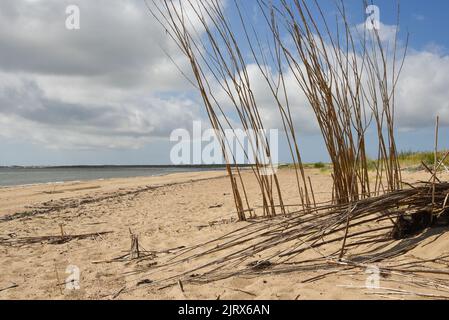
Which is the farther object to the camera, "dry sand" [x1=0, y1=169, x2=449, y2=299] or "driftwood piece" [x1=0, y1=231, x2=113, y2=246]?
"driftwood piece" [x1=0, y1=231, x2=113, y2=246]

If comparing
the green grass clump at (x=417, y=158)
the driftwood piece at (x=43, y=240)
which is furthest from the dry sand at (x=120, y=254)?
the green grass clump at (x=417, y=158)

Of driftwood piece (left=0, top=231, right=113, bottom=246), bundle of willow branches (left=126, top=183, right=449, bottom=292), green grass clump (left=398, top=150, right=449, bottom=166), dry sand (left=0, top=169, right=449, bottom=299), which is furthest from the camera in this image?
green grass clump (left=398, top=150, right=449, bottom=166)

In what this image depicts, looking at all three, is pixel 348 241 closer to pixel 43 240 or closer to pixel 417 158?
pixel 43 240

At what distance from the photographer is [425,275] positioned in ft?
4.81

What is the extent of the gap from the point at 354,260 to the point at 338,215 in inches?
9.4

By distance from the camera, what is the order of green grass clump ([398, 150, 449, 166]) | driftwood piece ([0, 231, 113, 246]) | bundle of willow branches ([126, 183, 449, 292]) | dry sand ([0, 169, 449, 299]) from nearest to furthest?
1. dry sand ([0, 169, 449, 299])
2. bundle of willow branches ([126, 183, 449, 292])
3. driftwood piece ([0, 231, 113, 246])
4. green grass clump ([398, 150, 449, 166])

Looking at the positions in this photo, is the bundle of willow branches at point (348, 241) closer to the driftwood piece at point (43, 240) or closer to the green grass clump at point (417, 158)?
the driftwood piece at point (43, 240)

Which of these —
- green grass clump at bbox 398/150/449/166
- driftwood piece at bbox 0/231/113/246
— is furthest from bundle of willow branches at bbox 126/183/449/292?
green grass clump at bbox 398/150/449/166

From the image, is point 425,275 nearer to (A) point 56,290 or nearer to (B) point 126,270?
(B) point 126,270

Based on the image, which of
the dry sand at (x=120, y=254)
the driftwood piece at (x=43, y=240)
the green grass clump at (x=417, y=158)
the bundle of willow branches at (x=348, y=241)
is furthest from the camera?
the green grass clump at (x=417, y=158)

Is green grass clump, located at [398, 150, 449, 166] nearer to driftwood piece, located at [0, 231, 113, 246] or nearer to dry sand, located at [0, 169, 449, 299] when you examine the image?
dry sand, located at [0, 169, 449, 299]

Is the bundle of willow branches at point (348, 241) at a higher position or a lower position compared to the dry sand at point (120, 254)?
higher

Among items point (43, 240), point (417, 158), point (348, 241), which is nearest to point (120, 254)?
point (43, 240)
